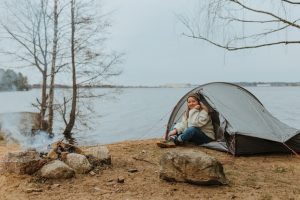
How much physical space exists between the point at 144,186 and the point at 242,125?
3.91m

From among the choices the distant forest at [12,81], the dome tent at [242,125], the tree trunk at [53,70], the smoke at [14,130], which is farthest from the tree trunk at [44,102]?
the dome tent at [242,125]

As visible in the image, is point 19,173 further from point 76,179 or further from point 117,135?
point 117,135

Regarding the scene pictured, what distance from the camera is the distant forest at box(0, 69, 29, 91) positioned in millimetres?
17734

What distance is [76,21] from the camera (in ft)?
57.3

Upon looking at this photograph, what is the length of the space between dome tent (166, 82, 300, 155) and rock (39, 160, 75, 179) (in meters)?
3.97

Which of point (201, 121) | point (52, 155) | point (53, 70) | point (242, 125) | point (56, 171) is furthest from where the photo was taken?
point (53, 70)

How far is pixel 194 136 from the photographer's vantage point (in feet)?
32.8

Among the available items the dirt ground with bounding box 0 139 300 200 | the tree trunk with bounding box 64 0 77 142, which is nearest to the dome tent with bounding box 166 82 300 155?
the dirt ground with bounding box 0 139 300 200

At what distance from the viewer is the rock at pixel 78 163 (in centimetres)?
691

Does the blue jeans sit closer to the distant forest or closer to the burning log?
the burning log

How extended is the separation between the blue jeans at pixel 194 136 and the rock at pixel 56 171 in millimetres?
3778

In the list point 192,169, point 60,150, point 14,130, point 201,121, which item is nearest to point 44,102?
point 14,130

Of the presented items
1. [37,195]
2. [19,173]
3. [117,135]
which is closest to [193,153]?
[37,195]

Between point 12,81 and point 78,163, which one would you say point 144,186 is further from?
point 12,81
